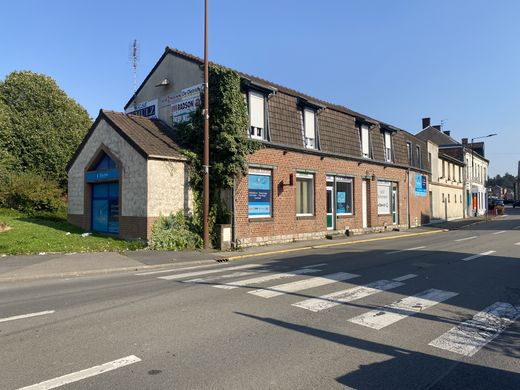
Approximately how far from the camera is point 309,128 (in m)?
22.1

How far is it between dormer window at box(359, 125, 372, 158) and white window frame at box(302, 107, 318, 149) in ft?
16.6

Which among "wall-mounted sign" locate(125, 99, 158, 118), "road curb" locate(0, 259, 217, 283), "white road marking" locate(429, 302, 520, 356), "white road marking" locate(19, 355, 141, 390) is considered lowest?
"white road marking" locate(429, 302, 520, 356)

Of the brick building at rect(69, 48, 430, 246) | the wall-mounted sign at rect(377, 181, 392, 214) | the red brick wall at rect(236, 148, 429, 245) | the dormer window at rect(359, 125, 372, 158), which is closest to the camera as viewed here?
the red brick wall at rect(236, 148, 429, 245)

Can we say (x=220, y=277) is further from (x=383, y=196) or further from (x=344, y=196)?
(x=383, y=196)

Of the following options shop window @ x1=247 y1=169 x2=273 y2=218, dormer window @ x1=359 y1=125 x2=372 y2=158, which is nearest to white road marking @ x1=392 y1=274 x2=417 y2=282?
shop window @ x1=247 y1=169 x2=273 y2=218

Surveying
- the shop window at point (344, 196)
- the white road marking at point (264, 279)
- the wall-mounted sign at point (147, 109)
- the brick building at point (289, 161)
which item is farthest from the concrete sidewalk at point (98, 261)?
the wall-mounted sign at point (147, 109)

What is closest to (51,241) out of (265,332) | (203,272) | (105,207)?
(105,207)

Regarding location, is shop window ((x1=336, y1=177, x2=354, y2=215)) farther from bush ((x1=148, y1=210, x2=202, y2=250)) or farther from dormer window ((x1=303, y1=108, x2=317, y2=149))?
bush ((x1=148, y1=210, x2=202, y2=250))

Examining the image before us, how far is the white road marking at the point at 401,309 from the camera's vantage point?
647 cm

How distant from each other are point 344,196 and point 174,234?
38.3ft

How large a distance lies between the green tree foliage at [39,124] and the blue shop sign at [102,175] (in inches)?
602

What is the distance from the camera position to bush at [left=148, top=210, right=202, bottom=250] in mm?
16031

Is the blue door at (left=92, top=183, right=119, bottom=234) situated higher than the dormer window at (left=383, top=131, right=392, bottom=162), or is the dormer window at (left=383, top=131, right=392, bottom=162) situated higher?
the dormer window at (left=383, top=131, right=392, bottom=162)

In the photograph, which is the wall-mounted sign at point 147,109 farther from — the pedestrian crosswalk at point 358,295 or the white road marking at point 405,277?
the white road marking at point 405,277
